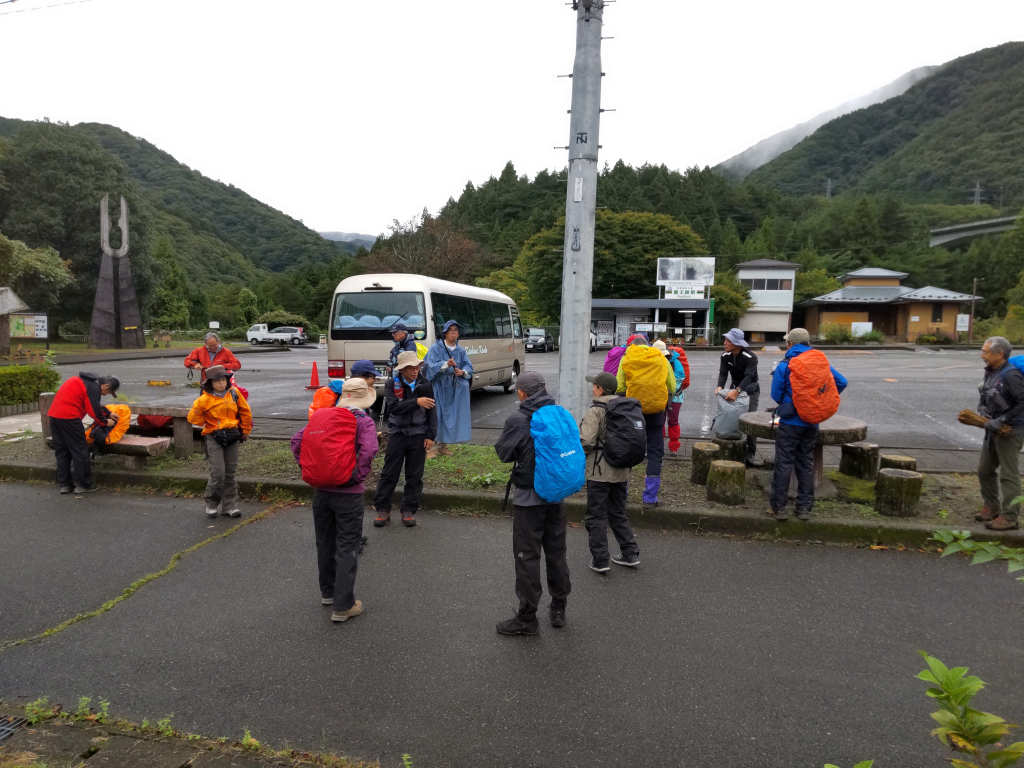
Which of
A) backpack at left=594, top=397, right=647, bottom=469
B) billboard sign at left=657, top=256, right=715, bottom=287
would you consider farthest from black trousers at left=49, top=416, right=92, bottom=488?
billboard sign at left=657, top=256, right=715, bottom=287

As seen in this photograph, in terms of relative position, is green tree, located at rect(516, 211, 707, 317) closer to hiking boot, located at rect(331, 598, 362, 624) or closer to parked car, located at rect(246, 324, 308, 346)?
parked car, located at rect(246, 324, 308, 346)

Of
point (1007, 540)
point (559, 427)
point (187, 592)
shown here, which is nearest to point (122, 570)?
point (187, 592)

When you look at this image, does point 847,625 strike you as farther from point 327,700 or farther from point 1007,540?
point 327,700

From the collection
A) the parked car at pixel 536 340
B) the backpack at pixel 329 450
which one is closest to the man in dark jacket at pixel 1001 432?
the backpack at pixel 329 450

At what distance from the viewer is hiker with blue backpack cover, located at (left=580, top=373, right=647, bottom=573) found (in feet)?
14.8

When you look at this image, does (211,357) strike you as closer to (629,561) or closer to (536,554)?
(629,561)

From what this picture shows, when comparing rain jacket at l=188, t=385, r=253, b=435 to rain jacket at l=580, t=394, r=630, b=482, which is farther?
rain jacket at l=188, t=385, r=253, b=435

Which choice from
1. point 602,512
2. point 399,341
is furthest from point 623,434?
point 399,341

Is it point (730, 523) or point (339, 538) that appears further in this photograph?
point (730, 523)

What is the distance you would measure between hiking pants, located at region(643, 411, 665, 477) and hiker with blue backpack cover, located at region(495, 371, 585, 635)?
2209 millimetres

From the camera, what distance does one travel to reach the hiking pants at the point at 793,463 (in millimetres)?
5598

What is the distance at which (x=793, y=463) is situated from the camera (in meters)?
5.71

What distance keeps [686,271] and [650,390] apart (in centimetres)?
3935

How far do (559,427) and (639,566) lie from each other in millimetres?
1744
